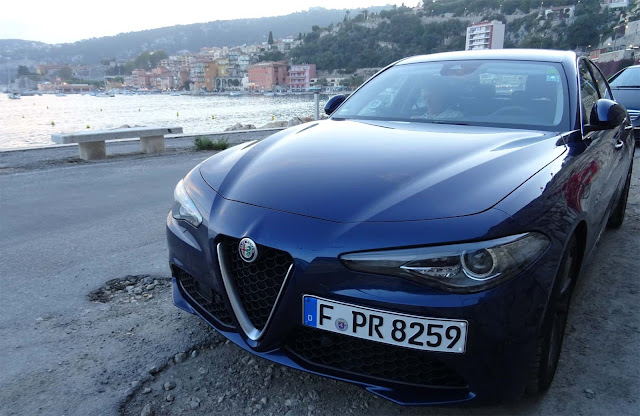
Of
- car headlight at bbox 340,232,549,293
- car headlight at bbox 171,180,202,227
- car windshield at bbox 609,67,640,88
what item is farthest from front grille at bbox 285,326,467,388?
car windshield at bbox 609,67,640,88

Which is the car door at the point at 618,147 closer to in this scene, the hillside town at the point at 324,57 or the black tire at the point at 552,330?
the black tire at the point at 552,330

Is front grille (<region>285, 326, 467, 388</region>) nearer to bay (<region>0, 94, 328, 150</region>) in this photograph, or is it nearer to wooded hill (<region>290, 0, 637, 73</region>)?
bay (<region>0, 94, 328, 150</region>)

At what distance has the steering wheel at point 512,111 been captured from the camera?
2.80m

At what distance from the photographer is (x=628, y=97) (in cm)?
922

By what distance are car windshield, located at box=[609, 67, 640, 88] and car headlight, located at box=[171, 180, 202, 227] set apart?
33.7ft

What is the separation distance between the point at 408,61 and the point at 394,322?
2778 mm

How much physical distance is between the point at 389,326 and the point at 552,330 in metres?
0.71

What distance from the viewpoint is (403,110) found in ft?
10.4

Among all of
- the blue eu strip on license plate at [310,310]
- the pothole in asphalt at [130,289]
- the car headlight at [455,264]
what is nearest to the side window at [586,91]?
the car headlight at [455,264]

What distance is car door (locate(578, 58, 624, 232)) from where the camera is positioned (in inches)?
96.0

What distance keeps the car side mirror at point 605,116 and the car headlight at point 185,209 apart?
7.10 feet

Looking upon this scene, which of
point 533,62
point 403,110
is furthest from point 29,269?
point 533,62

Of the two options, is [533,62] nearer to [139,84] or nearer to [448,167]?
[448,167]

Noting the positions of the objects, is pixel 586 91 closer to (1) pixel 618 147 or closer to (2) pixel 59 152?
(1) pixel 618 147
